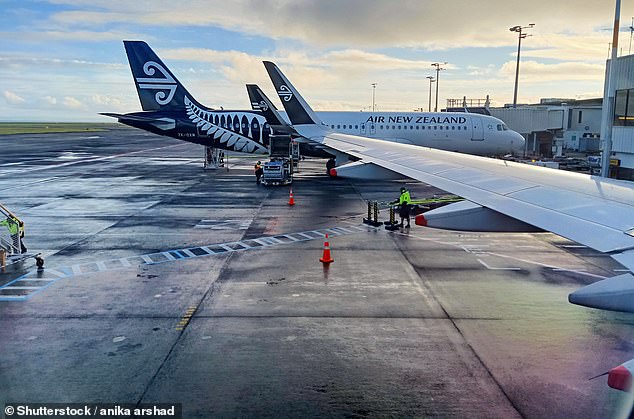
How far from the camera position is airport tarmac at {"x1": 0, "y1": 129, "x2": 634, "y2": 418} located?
8.66 meters

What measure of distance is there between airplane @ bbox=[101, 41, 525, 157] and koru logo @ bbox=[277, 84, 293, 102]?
6076mm

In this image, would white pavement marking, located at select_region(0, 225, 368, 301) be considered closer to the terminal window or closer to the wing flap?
the wing flap

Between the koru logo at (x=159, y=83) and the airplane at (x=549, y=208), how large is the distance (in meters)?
31.7

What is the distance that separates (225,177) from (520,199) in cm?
3520

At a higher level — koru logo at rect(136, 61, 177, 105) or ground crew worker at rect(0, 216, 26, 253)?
koru logo at rect(136, 61, 177, 105)

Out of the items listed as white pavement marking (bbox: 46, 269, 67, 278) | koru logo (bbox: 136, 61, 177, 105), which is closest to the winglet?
white pavement marking (bbox: 46, 269, 67, 278)

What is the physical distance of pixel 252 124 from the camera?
137ft

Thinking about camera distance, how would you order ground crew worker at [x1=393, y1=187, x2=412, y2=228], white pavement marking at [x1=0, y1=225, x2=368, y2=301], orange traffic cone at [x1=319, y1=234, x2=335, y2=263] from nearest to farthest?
white pavement marking at [x1=0, y1=225, x2=368, y2=301], orange traffic cone at [x1=319, y1=234, x2=335, y2=263], ground crew worker at [x1=393, y1=187, x2=412, y2=228]

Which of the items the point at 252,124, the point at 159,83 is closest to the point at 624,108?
the point at 252,124

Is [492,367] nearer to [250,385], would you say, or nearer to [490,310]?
[490,310]

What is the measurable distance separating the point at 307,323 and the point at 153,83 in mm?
34616

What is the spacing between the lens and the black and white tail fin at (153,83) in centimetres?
4038

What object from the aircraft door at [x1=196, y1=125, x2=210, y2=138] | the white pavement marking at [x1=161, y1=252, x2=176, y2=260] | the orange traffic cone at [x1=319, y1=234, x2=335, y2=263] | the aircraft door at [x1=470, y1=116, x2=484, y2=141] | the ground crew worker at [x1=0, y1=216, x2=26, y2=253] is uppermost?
the aircraft door at [x1=470, y1=116, x2=484, y2=141]

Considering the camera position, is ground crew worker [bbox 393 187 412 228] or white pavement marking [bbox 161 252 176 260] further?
ground crew worker [bbox 393 187 412 228]
